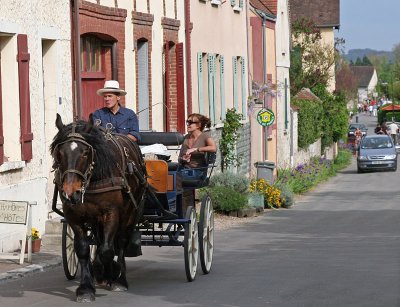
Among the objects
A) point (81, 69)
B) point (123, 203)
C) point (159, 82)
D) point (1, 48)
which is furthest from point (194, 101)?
point (123, 203)

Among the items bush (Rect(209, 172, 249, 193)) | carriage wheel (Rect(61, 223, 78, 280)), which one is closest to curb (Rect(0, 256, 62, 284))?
carriage wheel (Rect(61, 223, 78, 280))

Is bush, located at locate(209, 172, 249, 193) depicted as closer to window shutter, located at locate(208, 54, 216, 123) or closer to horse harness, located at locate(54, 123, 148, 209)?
window shutter, located at locate(208, 54, 216, 123)

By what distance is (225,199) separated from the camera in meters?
27.2

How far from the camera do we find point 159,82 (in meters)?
26.8

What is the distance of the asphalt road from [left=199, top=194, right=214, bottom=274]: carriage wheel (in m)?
0.20

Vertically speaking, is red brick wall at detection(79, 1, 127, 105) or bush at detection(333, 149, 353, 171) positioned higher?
red brick wall at detection(79, 1, 127, 105)

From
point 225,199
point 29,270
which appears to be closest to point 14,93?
point 29,270

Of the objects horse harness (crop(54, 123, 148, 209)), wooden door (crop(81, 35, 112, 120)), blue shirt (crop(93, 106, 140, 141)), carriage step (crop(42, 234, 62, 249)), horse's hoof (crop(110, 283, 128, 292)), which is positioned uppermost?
wooden door (crop(81, 35, 112, 120))

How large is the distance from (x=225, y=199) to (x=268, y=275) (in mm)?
13335

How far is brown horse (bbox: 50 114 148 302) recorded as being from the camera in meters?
11.2

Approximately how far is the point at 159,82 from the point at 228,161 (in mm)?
7570

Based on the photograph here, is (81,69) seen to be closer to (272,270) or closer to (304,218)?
(272,270)

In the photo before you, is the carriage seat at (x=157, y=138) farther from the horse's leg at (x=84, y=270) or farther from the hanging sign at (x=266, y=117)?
the hanging sign at (x=266, y=117)

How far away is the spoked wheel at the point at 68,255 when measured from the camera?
13.0 meters
